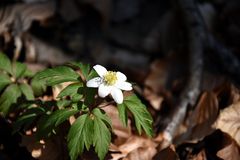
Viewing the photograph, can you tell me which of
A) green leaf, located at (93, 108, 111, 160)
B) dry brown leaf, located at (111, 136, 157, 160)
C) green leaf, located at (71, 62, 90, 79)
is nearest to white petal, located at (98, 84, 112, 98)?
green leaf, located at (93, 108, 111, 160)

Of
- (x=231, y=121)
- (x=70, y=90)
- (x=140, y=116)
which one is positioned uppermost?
(x=70, y=90)

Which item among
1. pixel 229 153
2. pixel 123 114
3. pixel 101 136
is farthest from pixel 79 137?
pixel 229 153

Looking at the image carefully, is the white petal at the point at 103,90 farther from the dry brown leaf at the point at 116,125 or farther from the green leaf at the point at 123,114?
the dry brown leaf at the point at 116,125

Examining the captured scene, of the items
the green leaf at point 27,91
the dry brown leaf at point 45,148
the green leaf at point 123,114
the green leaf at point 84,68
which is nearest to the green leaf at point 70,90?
the green leaf at point 84,68

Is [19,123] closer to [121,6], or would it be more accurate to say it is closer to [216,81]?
[216,81]

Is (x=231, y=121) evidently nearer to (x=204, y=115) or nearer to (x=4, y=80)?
(x=204, y=115)

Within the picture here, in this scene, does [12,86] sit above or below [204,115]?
above

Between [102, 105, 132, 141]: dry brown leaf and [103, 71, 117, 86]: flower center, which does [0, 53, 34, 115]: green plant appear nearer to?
[102, 105, 132, 141]: dry brown leaf

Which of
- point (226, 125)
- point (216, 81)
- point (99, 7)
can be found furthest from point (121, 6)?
point (226, 125)
